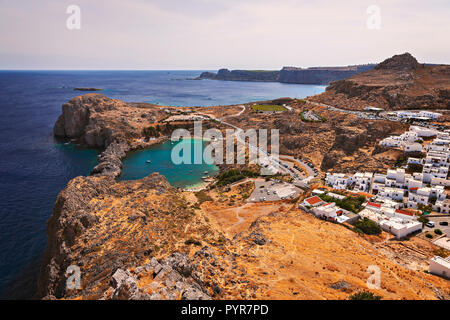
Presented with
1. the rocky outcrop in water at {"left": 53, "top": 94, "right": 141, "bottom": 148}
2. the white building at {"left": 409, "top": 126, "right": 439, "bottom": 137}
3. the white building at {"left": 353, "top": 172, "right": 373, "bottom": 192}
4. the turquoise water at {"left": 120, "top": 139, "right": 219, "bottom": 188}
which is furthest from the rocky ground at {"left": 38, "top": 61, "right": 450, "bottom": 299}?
the rocky outcrop in water at {"left": 53, "top": 94, "right": 141, "bottom": 148}

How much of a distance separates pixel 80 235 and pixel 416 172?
165 feet

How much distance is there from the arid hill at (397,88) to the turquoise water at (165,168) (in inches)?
2151

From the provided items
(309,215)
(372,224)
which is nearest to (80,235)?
(309,215)

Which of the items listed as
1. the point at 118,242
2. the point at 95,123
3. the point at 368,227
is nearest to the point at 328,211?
the point at 368,227

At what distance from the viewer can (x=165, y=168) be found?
212 feet

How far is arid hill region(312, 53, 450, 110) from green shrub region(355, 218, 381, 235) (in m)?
59.8

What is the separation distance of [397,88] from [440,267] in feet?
246

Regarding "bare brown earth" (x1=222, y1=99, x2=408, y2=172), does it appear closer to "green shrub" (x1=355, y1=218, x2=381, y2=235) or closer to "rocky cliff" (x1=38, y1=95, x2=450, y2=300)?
"green shrub" (x1=355, y1=218, x2=381, y2=235)

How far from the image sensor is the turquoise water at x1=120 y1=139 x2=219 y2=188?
193 feet

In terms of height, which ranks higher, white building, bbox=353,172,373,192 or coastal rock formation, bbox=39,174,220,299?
white building, bbox=353,172,373,192

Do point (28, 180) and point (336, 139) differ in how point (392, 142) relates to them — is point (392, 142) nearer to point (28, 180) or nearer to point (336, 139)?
point (336, 139)

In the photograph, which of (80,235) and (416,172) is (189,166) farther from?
(416,172)

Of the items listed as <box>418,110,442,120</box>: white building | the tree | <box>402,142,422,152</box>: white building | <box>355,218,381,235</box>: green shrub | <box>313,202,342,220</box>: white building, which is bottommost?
<box>355,218,381,235</box>: green shrub
